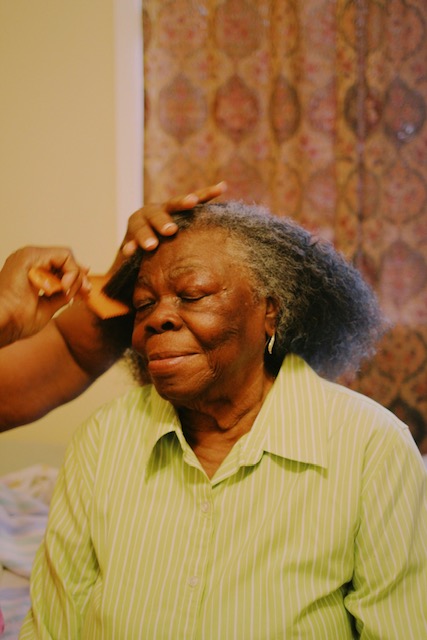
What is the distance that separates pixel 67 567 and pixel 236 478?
1.32ft

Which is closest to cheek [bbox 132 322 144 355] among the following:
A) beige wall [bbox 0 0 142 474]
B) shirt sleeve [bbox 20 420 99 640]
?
shirt sleeve [bbox 20 420 99 640]

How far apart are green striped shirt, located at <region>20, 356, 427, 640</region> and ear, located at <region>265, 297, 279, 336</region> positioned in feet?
0.34

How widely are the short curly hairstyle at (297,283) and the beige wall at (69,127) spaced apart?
5.60 ft

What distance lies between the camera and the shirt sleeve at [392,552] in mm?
1096

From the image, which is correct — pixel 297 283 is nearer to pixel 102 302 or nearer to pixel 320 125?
pixel 102 302

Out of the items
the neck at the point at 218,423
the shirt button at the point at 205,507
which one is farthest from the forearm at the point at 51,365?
the shirt button at the point at 205,507

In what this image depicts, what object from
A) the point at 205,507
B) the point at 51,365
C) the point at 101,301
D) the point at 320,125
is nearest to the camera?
the point at 205,507

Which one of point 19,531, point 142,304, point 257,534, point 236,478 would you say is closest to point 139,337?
point 142,304

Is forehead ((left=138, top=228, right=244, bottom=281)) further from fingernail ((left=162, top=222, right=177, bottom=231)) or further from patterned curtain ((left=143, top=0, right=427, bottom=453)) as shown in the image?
patterned curtain ((left=143, top=0, right=427, bottom=453))

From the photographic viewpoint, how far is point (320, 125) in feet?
9.93

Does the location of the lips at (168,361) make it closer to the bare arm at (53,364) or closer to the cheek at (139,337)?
the cheek at (139,337)

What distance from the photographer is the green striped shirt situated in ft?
3.67

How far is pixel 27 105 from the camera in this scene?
3.07 m

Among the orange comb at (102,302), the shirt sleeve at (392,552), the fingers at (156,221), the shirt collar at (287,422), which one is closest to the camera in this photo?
the shirt sleeve at (392,552)
